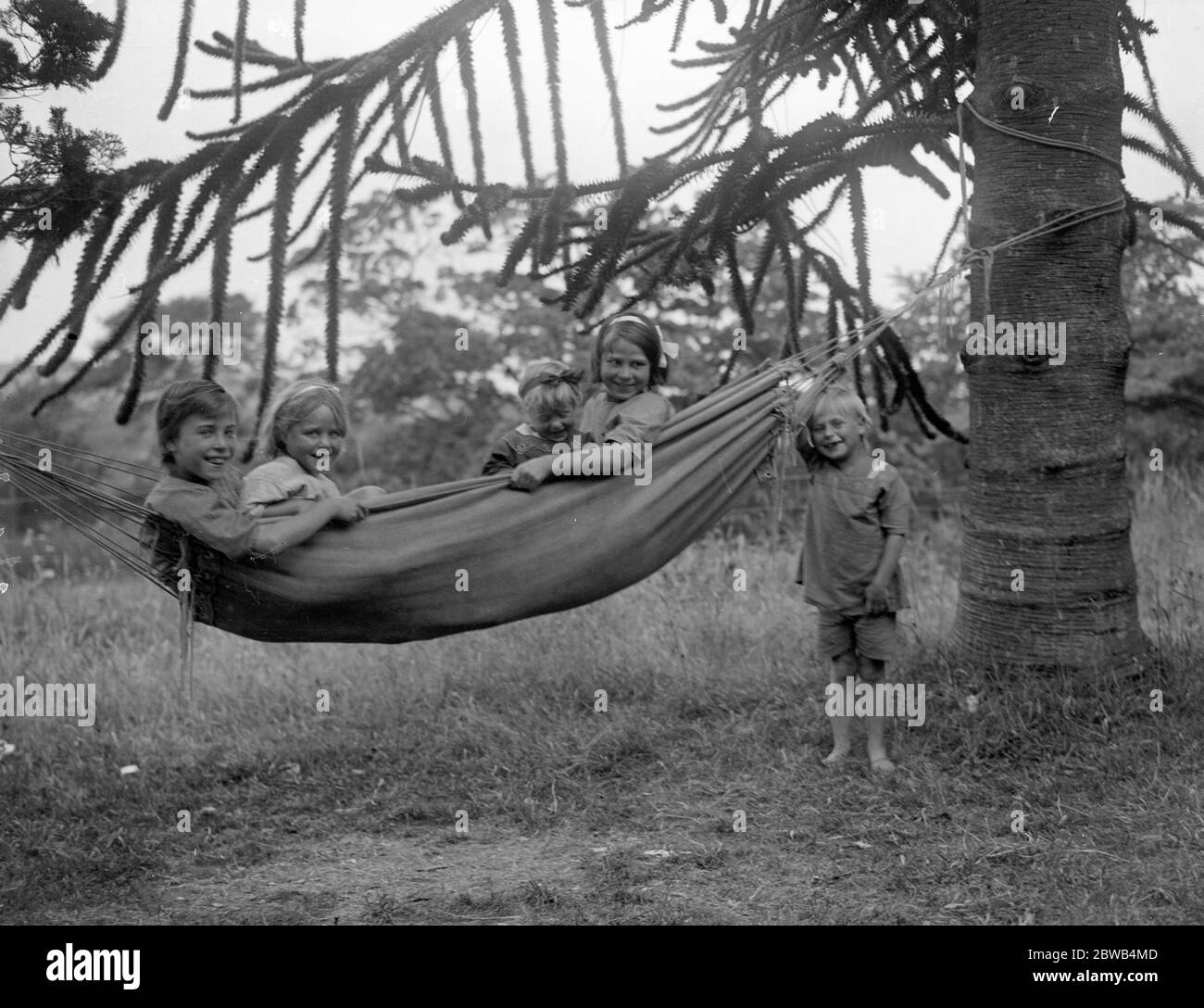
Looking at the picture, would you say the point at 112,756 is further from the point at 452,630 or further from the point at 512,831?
the point at 452,630

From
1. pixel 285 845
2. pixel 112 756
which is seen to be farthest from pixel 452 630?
pixel 112 756

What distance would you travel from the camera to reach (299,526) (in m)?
2.64

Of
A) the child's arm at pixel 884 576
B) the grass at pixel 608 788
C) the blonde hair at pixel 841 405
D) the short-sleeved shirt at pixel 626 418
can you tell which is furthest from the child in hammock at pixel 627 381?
the grass at pixel 608 788

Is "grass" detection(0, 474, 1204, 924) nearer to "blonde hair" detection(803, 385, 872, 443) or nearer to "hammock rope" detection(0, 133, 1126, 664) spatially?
"hammock rope" detection(0, 133, 1126, 664)

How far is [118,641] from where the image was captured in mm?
5730

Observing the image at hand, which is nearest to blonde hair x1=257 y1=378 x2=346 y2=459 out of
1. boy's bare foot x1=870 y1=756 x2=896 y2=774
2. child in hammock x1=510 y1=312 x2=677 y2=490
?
child in hammock x1=510 y1=312 x2=677 y2=490

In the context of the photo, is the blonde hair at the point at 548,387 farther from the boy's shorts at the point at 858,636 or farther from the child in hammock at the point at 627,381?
the boy's shorts at the point at 858,636

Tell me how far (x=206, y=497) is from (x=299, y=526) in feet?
0.71

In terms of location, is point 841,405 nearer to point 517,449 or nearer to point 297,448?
point 517,449

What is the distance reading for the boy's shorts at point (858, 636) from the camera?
3430 mm

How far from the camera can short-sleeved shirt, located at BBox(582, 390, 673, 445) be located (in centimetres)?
297

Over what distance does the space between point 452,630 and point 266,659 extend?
247cm

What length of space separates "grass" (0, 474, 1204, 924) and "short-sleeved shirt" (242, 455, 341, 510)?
109cm

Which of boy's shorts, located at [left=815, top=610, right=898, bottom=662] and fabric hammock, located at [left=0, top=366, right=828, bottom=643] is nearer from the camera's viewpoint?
fabric hammock, located at [left=0, top=366, right=828, bottom=643]
